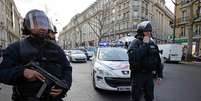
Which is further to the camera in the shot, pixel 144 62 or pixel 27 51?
pixel 144 62

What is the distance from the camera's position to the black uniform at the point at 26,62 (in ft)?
8.16

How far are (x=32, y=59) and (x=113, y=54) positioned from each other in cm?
749

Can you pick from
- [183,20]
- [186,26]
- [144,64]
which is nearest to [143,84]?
[144,64]

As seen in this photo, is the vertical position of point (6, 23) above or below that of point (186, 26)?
above

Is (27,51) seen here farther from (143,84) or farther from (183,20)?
(183,20)

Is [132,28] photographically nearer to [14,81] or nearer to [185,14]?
[185,14]

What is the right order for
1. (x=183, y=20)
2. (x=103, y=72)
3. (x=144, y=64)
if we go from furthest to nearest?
(x=183, y=20) → (x=103, y=72) → (x=144, y=64)

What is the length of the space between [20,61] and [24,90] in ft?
0.85

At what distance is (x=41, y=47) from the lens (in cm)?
256

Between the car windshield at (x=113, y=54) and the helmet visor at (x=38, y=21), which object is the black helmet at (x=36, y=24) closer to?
the helmet visor at (x=38, y=21)

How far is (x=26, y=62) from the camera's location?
2.55 meters

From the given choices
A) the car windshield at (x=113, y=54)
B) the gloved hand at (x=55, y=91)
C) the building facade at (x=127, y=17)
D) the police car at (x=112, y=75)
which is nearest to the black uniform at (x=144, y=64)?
the gloved hand at (x=55, y=91)

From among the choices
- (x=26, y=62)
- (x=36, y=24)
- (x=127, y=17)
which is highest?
(x=127, y=17)

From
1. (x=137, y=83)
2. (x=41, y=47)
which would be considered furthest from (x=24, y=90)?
(x=137, y=83)
